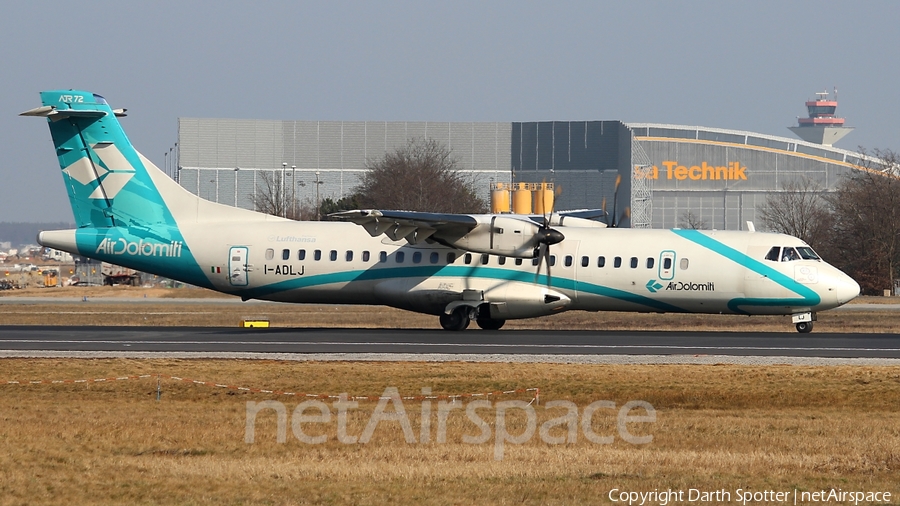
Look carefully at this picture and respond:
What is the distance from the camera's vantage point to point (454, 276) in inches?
1195

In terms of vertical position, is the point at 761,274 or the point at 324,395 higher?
the point at 761,274

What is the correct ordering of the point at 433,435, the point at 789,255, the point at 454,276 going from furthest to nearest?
the point at 454,276 < the point at 789,255 < the point at 433,435

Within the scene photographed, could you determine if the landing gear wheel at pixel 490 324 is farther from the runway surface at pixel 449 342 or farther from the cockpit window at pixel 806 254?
the cockpit window at pixel 806 254

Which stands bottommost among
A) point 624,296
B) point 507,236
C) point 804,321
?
point 804,321

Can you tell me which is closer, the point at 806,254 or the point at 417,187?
the point at 806,254

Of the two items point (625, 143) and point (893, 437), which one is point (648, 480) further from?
point (625, 143)

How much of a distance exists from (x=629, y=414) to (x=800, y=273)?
14484mm

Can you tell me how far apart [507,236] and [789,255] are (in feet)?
25.5

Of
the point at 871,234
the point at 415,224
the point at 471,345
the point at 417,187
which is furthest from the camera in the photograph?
the point at 417,187

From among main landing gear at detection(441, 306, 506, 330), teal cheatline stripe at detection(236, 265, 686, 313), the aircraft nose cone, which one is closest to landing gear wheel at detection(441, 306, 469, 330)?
main landing gear at detection(441, 306, 506, 330)

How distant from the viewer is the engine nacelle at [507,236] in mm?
29109

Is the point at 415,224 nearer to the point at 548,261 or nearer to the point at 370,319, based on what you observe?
the point at 548,261

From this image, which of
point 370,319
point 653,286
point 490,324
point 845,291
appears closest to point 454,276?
point 490,324

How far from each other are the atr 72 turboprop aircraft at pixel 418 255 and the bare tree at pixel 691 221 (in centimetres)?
6165
